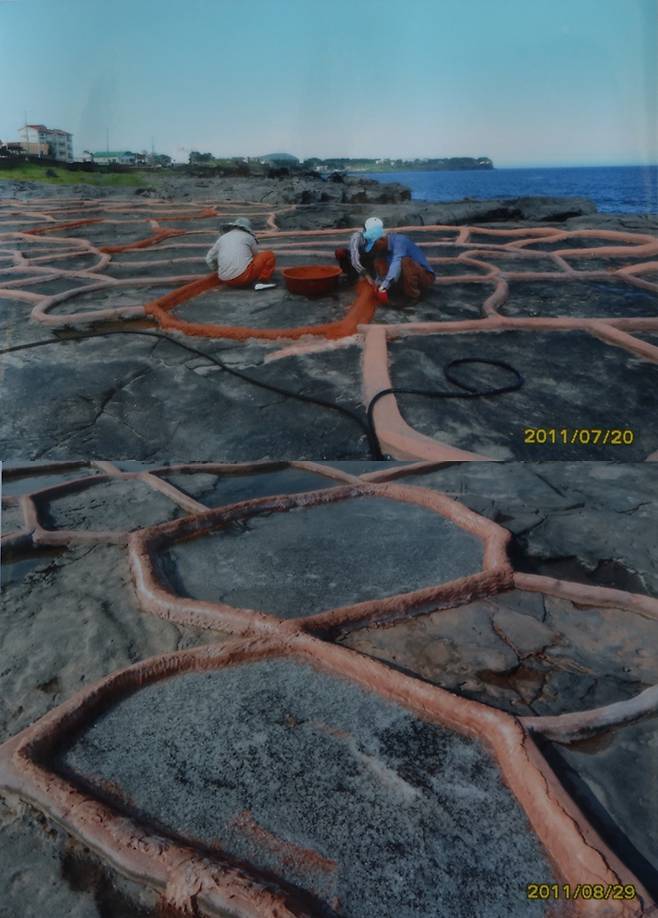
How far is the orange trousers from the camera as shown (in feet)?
10.4

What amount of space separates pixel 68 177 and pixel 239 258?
3.57 ft

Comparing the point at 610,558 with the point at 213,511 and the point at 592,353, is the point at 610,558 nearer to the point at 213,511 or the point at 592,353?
the point at 592,353

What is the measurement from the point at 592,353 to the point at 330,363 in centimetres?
103

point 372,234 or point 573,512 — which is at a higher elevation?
point 372,234

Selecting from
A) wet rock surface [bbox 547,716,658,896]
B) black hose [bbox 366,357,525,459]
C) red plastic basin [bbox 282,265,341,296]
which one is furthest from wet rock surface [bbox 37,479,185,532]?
wet rock surface [bbox 547,716,658,896]

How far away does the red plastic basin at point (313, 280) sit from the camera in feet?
10.3

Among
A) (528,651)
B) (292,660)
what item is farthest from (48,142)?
(528,651)

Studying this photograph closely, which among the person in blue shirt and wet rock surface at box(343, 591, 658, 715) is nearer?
wet rock surface at box(343, 591, 658, 715)

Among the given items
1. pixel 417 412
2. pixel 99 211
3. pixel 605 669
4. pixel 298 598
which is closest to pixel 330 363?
pixel 417 412

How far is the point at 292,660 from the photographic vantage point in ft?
6.17
